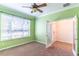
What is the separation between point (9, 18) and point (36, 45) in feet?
3.30

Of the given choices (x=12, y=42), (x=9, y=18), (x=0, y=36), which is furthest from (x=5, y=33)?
(x=9, y=18)

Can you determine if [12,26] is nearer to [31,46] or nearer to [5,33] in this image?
[5,33]

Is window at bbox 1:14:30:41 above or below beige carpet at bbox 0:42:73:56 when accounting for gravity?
above

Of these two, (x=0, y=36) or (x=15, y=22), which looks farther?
(x=0, y=36)

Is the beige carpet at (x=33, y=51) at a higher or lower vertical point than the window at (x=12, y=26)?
lower

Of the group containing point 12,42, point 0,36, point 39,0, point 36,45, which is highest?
point 39,0

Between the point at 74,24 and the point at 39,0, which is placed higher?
the point at 39,0

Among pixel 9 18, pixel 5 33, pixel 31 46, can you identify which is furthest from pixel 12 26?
pixel 31 46

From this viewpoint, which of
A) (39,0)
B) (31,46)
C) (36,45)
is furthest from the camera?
(36,45)

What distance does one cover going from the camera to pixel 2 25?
1583 millimetres

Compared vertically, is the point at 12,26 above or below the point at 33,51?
above

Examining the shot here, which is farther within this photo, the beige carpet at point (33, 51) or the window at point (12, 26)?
the window at point (12, 26)

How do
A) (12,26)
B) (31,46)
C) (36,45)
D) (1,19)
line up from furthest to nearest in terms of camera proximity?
(36,45)
(31,46)
(1,19)
(12,26)

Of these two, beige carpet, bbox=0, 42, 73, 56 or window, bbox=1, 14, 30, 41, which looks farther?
window, bbox=1, 14, 30, 41
